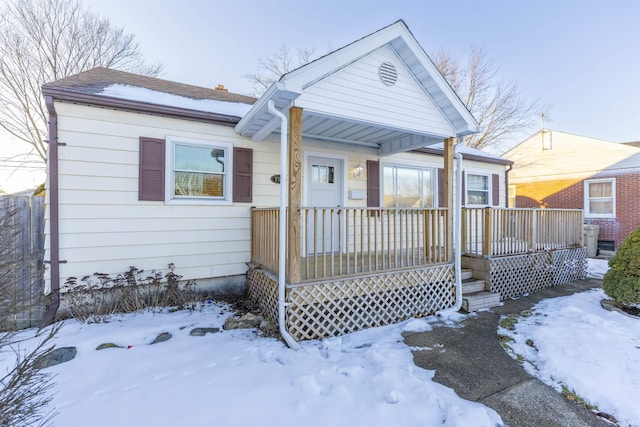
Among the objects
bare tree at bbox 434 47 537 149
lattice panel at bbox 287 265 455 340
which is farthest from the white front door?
bare tree at bbox 434 47 537 149

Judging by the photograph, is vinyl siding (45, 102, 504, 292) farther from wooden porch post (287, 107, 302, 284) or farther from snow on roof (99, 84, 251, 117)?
wooden porch post (287, 107, 302, 284)

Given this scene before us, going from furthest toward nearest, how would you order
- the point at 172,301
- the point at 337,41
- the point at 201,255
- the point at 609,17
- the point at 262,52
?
the point at 337,41 < the point at 262,52 < the point at 609,17 < the point at 201,255 < the point at 172,301

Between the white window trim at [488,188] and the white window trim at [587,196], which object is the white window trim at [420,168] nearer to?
the white window trim at [488,188]

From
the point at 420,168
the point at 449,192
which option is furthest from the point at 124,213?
the point at 420,168

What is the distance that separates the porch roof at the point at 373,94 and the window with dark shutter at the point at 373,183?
4.53ft

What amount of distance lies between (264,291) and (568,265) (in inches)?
296

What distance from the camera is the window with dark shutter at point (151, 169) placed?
15.7 feet

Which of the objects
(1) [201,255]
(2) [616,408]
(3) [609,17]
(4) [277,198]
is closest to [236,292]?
(1) [201,255]

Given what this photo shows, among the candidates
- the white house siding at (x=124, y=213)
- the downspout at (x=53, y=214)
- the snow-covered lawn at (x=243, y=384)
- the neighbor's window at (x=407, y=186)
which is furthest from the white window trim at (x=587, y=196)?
the downspout at (x=53, y=214)

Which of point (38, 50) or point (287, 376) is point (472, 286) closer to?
point (287, 376)

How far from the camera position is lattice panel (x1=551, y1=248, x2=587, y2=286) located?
6.92m

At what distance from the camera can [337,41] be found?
1700 centimetres

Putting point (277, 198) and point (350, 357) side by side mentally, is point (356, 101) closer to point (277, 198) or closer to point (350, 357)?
point (277, 198)

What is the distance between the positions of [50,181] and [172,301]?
99.8 inches
